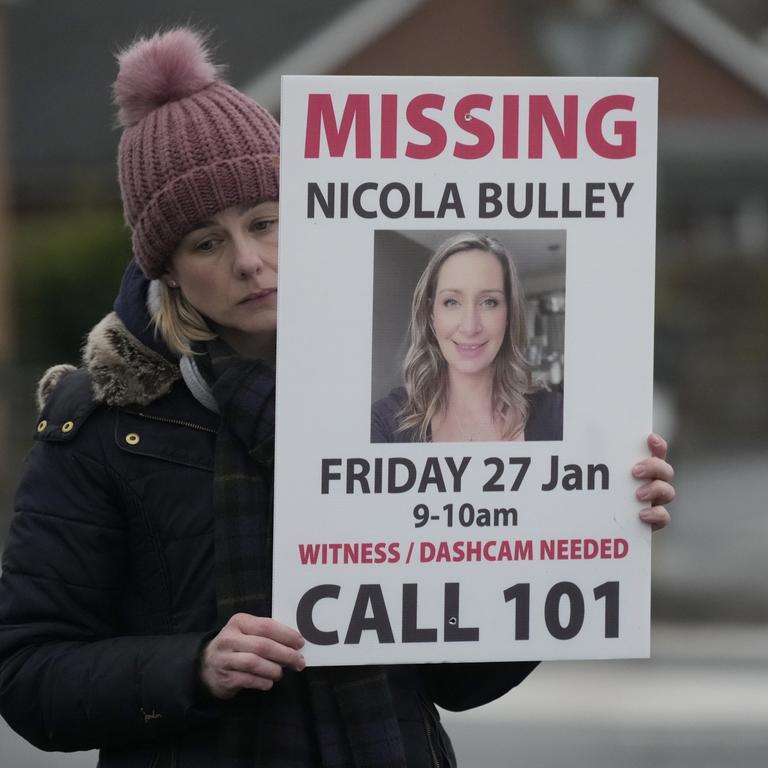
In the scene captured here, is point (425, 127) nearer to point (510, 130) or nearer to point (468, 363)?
point (510, 130)

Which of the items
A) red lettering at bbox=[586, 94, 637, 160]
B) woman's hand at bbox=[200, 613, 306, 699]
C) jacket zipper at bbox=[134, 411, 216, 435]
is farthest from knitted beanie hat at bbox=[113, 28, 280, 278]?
woman's hand at bbox=[200, 613, 306, 699]

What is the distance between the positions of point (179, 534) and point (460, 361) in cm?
45

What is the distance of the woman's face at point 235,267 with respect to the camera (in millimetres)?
2283

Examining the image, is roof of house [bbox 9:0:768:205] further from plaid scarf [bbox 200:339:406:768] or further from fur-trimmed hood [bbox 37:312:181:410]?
plaid scarf [bbox 200:339:406:768]

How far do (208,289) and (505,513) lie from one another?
0.52m

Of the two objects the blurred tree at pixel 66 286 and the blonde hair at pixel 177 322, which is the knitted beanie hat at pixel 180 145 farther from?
the blurred tree at pixel 66 286

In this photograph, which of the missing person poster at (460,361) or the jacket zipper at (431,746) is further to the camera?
the jacket zipper at (431,746)

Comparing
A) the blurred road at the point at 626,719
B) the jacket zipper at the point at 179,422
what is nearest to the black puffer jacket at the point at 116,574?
the jacket zipper at the point at 179,422

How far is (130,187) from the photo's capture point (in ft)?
7.78

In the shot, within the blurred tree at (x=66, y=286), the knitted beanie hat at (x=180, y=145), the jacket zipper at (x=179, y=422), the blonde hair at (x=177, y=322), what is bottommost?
the jacket zipper at (x=179, y=422)

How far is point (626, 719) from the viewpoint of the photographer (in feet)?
23.9

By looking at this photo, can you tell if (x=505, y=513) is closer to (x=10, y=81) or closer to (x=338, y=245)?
(x=338, y=245)

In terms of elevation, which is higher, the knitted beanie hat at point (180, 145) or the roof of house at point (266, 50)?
the roof of house at point (266, 50)

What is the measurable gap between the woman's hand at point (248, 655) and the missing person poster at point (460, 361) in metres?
0.04
